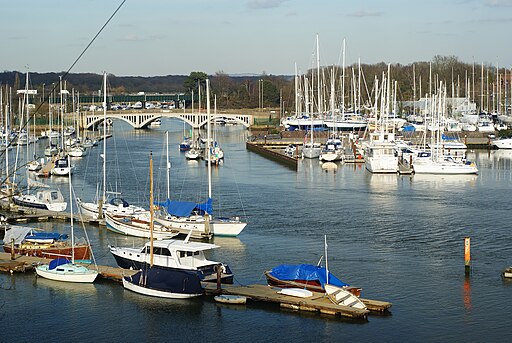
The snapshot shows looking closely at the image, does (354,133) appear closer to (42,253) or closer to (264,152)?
(264,152)

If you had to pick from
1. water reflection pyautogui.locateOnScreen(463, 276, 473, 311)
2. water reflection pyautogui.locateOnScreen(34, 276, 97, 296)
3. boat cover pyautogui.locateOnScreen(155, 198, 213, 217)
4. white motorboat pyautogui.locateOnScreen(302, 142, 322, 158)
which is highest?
white motorboat pyautogui.locateOnScreen(302, 142, 322, 158)

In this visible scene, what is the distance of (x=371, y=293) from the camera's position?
2364 centimetres

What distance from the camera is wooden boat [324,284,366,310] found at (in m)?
21.4

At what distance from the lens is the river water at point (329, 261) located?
20.9 meters

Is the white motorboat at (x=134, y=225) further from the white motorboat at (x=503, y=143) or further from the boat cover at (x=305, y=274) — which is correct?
the white motorboat at (x=503, y=143)

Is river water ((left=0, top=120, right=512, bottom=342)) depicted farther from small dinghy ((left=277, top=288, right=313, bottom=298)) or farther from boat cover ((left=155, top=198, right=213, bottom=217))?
boat cover ((left=155, top=198, right=213, bottom=217))

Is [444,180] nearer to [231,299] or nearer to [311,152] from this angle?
[311,152]

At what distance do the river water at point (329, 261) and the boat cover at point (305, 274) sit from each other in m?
1.38

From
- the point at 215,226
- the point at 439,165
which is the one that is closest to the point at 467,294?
the point at 215,226

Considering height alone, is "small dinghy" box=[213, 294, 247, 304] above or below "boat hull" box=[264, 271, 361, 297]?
below

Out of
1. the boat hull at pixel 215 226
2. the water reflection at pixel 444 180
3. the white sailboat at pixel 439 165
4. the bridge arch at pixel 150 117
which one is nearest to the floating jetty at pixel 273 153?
the white sailboat at pixel 439 165

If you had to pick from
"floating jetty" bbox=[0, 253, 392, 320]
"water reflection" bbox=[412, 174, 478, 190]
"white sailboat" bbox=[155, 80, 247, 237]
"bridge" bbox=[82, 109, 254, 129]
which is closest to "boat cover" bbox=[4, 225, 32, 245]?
"floating jetty" bbox=[0, 253, 392, 320]

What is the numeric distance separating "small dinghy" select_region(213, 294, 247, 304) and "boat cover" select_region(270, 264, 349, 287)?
5.40 ft

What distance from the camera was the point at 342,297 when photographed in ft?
71.1
